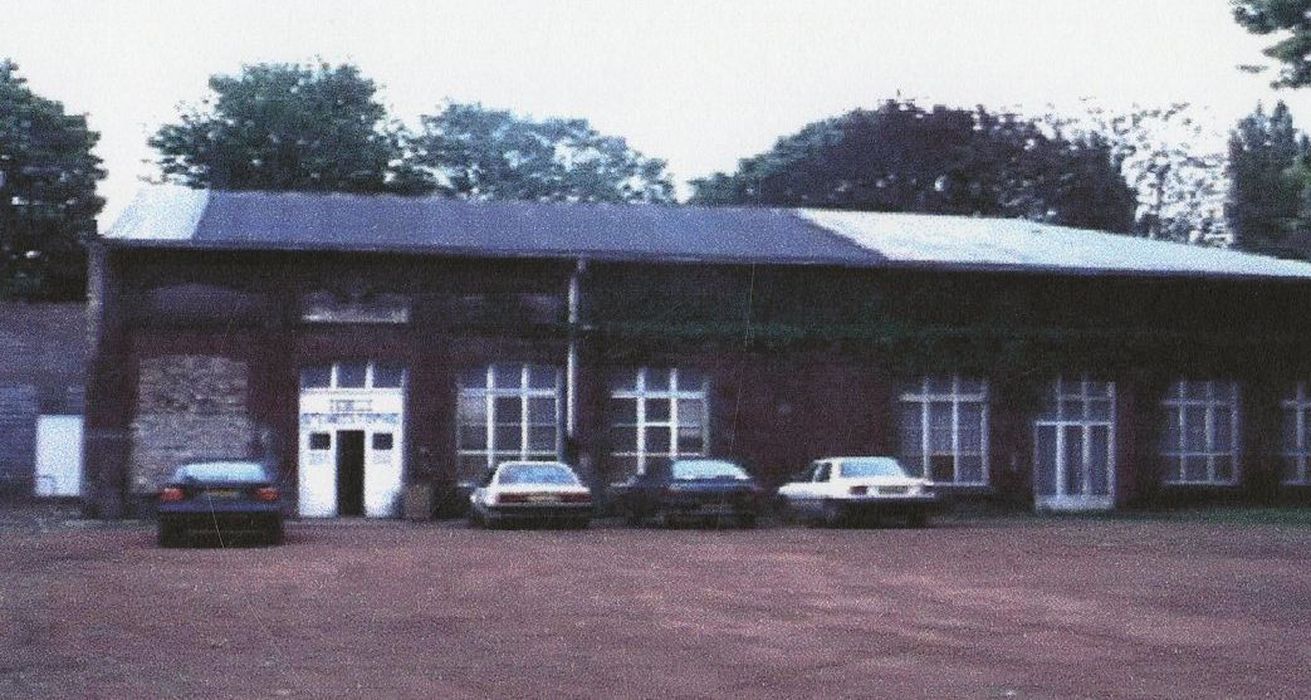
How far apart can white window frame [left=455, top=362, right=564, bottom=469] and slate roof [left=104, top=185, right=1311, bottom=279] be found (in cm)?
255

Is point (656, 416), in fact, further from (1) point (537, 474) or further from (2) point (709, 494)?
(1) point (537, 474)

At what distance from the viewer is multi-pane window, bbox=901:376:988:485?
3578 cm

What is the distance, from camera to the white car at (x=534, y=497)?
2747 centimetres

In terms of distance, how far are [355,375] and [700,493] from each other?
9.04 meters

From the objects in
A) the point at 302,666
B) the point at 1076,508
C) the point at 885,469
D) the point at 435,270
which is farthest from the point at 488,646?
the point at 1076,508

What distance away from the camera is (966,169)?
2189 inches

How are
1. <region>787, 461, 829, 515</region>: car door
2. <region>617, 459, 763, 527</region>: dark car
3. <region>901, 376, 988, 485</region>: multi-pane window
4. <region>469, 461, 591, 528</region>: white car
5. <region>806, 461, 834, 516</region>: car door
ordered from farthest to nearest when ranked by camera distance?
1. <region>901, 376, 988, 485</region>: multi-pane window
2. <region>787, 461, 829, 515</region>: car door
3. <region>806, 461, 834, 516</region>: car door
4. <region>617, 459, 763, 527</region>: dark car
5. <region>469, 461, 591, 528</region>: white car

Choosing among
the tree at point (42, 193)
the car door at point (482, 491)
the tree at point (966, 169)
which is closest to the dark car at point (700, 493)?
the car door at point (482, 491)

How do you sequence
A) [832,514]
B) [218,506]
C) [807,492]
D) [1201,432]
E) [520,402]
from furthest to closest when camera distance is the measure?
[1201,432]
[520,402]
[807,492]
[832,514]
[218,506]

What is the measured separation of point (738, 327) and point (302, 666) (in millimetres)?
24993

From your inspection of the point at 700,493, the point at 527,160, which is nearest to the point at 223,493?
the point at 700,493

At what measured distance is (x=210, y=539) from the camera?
23906mm

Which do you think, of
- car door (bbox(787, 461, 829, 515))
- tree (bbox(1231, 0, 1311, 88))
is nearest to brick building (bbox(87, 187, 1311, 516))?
car door (bbox(787, 461, 829, 515))

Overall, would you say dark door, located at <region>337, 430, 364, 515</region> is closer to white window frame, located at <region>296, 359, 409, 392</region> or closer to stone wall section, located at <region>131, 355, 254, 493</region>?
white window frame, located at <region>296, 359, 409, 392</region>
